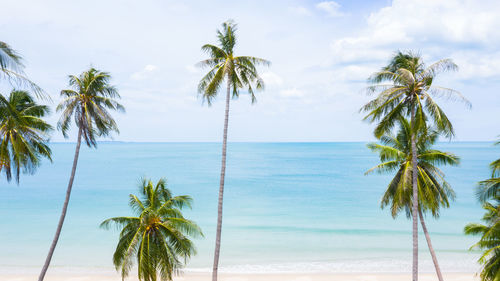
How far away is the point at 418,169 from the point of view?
17.8m

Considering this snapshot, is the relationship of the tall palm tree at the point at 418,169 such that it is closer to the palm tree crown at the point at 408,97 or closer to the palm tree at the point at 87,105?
the palm tree crown at the point at 408,97

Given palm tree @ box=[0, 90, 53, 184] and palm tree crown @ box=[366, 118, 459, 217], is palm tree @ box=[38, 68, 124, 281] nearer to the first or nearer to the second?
palm tree @ box=[0, 90, 53, 184]

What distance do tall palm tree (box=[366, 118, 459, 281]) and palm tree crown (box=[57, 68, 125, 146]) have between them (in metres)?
13.5

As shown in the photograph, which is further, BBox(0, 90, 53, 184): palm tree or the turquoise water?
the turquoise water

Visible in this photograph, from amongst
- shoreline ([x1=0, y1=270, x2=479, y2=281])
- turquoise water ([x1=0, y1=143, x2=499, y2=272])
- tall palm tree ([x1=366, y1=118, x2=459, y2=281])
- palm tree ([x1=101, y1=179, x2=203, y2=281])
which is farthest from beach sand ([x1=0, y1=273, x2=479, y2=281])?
palm tree ([x1=101, y1=179, x2=203, y2=281])

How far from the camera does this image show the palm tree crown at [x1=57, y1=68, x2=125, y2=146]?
17766mm

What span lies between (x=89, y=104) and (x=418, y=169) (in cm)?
1619

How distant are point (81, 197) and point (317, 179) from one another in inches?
1996

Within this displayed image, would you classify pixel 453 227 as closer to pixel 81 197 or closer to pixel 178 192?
pixel 178 192

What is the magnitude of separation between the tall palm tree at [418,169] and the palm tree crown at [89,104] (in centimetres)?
1348

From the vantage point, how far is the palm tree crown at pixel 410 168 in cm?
1747

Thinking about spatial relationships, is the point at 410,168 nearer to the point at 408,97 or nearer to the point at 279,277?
the point at 408,97

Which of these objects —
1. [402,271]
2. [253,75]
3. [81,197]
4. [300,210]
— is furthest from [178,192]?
Answer: [253,75]

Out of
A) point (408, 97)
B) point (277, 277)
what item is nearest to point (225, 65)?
point (408, 97)
